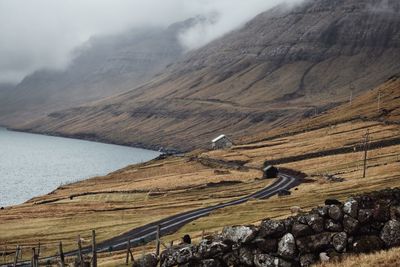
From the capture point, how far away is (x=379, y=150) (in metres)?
160

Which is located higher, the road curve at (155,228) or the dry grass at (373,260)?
the dry grass at (373,260)

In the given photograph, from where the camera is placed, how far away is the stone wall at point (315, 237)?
2808 cm

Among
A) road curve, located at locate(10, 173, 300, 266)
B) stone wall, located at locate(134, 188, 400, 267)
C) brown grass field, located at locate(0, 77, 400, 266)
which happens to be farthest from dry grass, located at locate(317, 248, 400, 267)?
road curve, located at locate(10, 173, 300, 266)

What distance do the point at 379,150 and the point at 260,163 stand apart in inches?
1550

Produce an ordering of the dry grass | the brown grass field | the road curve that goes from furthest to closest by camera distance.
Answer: the brown grass field → the road curve → the dry grass

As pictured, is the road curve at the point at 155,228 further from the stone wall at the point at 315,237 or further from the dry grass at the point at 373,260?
the dry grass at the point at 373,260

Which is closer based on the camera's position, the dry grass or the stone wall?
the dry grass

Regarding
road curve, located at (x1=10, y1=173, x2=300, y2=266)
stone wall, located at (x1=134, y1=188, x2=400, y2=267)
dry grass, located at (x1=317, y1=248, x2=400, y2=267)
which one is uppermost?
stone wall, located at (x1=134, y1=188, x2=400, y2=267)

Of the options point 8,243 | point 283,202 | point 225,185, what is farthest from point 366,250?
point 225,185

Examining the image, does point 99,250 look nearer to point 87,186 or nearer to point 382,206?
point 382,206

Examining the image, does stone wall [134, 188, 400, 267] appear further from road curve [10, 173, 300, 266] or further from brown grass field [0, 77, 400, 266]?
road curve [10, 173, 300, 266]

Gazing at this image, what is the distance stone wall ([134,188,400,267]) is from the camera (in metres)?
28.1

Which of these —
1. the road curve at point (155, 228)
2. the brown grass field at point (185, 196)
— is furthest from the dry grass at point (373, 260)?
the road curve at point (155, 228)

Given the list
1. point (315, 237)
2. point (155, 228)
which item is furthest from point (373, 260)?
point (155, 228)
